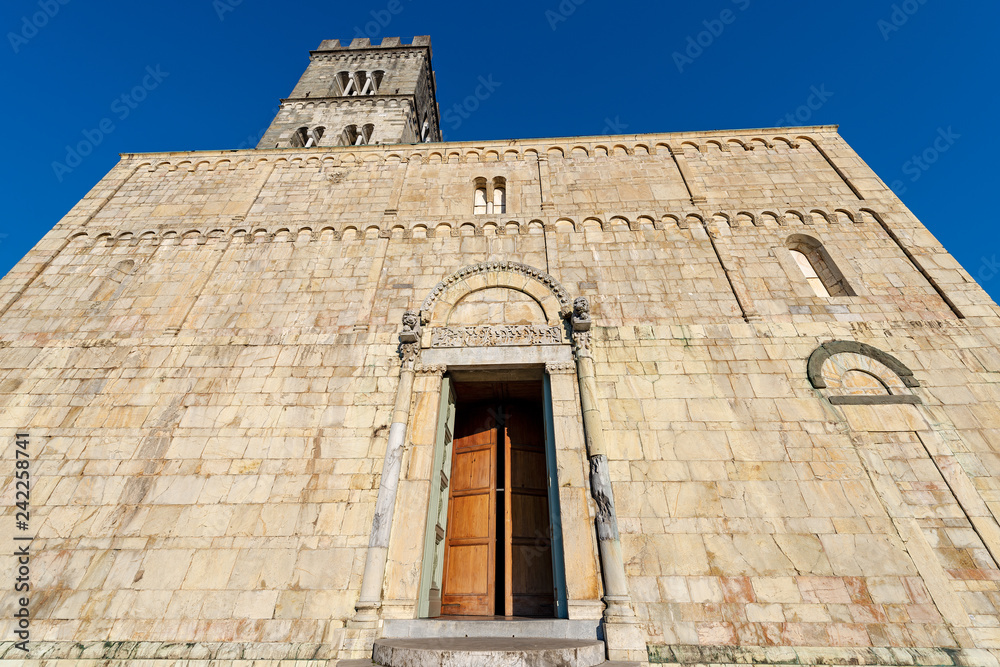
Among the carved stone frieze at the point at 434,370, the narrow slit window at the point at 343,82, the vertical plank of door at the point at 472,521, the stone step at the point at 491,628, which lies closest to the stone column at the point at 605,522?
the stone step at the point at 491,628

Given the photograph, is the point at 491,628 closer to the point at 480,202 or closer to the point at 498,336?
the point at 498,336

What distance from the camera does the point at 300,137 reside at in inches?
777

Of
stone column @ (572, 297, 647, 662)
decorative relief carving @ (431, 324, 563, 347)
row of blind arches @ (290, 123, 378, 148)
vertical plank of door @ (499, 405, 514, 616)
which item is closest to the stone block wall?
stone column @ (572, 297, 647, 662)

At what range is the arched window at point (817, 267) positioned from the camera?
9.52 metres

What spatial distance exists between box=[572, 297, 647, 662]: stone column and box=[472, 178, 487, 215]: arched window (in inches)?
175

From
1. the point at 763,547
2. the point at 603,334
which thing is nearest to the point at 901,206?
the point at 603,334

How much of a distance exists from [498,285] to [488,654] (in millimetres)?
6635

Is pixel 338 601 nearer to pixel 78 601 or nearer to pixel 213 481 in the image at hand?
pixel 213 481

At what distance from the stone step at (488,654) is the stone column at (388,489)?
2.61 feet

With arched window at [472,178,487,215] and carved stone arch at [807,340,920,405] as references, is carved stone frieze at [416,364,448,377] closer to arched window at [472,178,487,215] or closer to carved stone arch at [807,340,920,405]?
arched window at [472,178,487,215]

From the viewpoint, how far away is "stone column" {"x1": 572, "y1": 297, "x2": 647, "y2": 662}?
5.69m

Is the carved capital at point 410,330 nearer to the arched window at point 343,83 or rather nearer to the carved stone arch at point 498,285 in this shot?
the carved stone arch at point 498,285

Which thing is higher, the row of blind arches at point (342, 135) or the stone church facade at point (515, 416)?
the row of blind arches at point (342, 135)

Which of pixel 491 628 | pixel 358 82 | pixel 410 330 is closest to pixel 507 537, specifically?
pixel 491 628
